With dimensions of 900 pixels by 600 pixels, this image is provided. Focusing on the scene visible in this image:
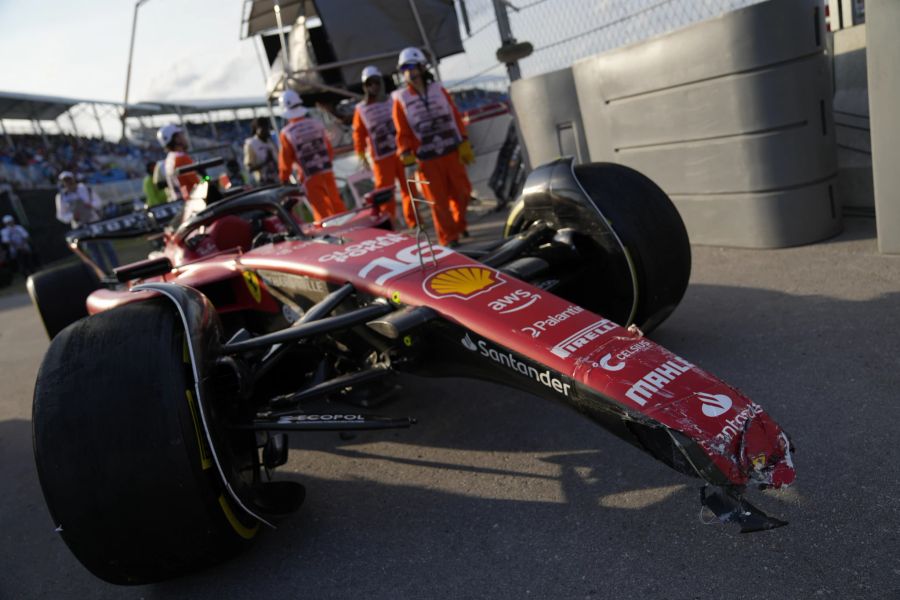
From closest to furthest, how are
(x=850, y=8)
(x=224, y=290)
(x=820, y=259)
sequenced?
(x=224, y=290) → (x=820, y=259) → (x=850, y=8)

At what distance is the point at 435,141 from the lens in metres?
6.98

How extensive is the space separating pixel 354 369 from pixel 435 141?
4.22 metres

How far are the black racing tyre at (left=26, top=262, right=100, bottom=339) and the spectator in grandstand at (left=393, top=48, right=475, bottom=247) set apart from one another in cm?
320

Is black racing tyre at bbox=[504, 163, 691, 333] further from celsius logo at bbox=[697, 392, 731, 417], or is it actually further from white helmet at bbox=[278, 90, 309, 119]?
white helmet at bbox=[278, 90, 309, 119]

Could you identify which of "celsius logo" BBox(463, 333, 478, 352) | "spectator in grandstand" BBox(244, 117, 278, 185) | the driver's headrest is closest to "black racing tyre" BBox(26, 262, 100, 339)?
the driver's headrest

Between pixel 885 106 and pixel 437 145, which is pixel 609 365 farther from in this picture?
pixel 437 145

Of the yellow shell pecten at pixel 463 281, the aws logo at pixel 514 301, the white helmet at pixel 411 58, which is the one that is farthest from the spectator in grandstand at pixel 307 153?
the aws logo at pixel 514 301

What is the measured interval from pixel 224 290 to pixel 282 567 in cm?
176

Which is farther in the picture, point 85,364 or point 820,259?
point 820,259

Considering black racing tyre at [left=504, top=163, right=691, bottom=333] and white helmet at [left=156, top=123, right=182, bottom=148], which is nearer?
black racing tyre at [left=504, top=163, right=691, bottom=333]

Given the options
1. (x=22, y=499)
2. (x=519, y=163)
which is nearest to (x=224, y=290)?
(x=22, y=499)

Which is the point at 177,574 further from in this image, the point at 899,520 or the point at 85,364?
the point at 899,520

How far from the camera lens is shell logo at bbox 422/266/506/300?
2598mm

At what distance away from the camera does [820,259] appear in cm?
427
